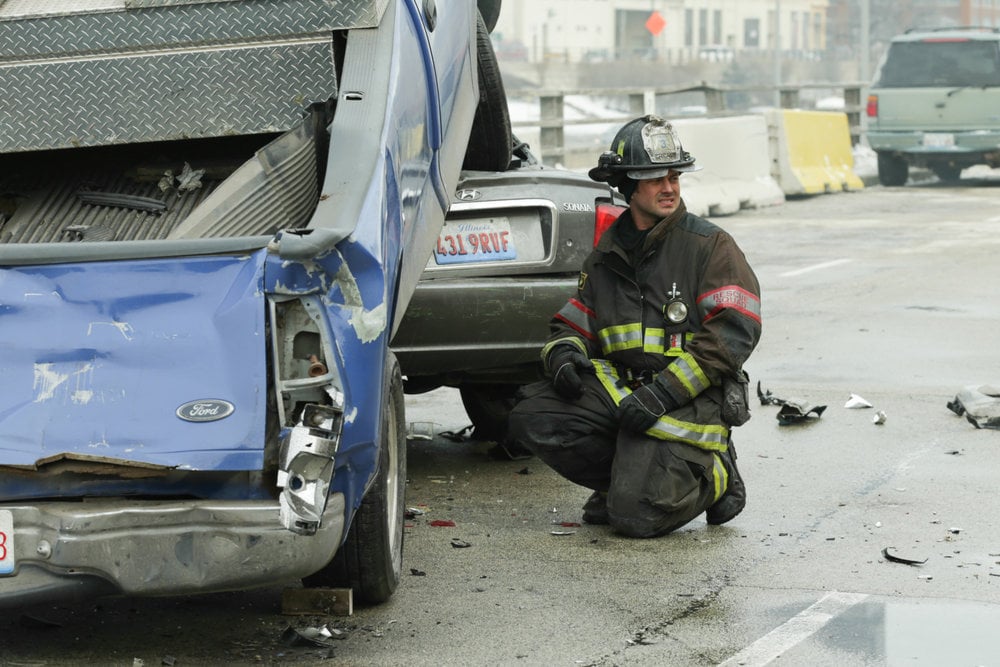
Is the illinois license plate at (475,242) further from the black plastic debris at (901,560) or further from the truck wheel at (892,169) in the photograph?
the truck wheel at (892,169)

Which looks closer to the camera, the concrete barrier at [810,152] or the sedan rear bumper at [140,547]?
the sedan rear bumper at [140,547]

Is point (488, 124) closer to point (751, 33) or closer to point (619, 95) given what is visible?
point (619, 95)

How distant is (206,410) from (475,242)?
260 centimetres

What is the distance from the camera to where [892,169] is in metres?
22.5

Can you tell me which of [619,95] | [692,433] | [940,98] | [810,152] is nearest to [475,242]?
[692,433]

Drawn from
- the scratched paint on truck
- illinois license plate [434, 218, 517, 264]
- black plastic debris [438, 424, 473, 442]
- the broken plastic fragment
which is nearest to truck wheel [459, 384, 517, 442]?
black plastic debris [438, 424, 473, 442]

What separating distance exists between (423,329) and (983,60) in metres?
17.0

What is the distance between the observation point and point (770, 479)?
650 centimetres

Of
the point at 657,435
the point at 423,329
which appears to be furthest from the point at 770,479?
the point at 423,329

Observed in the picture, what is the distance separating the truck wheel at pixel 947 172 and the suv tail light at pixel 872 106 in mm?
2028

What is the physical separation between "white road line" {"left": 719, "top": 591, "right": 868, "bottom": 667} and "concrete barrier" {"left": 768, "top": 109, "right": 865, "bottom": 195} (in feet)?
52.1

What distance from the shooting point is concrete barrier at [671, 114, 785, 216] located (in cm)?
1808

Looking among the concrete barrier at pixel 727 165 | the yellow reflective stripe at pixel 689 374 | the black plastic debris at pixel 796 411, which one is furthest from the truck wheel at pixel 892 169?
the yellow reflective stripe at pixel 689 374

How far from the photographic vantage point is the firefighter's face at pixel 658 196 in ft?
A: 18.8
